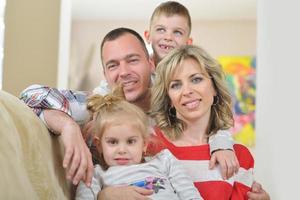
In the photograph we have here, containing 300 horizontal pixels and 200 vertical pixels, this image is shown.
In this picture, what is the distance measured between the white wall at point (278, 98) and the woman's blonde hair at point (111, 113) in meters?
0.36

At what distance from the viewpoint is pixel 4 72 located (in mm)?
2984

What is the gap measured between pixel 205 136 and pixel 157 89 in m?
0.20

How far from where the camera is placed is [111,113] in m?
1.31

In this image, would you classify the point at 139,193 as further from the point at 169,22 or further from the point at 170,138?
the point at 169,22

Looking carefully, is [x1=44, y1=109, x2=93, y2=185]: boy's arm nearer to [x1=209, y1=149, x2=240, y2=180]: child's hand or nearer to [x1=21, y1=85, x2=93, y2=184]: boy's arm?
[x1=21, y1=85, x2=93, y2=184]: boy's arm

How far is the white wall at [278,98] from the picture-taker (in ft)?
3.79

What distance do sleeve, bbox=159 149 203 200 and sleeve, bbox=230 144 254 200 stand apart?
14 cm

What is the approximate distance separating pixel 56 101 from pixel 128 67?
41 cm

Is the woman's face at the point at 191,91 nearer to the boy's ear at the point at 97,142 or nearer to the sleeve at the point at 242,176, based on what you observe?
the sleeve at the point at 242,176

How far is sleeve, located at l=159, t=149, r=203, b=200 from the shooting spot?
124 centimetres

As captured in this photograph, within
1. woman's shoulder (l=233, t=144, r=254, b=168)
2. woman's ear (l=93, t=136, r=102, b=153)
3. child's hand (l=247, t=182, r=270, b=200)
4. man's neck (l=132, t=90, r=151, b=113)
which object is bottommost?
child's hand (l=247, t=182, r=270, b=200)

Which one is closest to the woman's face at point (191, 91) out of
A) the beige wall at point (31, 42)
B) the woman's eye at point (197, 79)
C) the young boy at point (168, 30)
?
the woman's eye at point (197, 79)

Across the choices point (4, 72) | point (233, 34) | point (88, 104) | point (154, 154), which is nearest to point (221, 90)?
point (154, 154)

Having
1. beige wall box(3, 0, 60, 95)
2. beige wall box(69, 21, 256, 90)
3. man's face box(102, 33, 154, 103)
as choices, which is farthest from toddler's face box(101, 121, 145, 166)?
beige wall box(69, 21, 256, 90)
